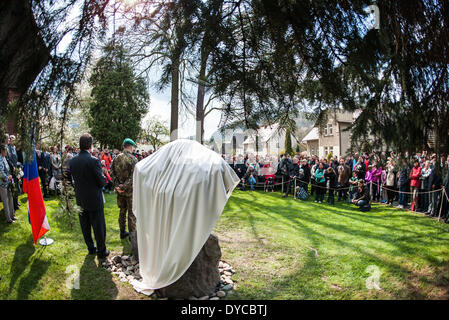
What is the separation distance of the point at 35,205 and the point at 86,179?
5.56 feet

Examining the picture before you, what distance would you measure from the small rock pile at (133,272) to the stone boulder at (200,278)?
0.10 metres

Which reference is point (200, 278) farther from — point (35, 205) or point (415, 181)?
point (415, 181)

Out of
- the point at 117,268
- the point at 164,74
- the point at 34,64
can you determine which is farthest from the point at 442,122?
the point at 117,268

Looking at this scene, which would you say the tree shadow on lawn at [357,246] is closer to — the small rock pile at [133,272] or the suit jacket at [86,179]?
the small rock pile at [133,272]

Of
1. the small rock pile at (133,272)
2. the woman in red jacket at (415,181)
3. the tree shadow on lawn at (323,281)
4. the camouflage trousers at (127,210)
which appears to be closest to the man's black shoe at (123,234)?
the camouflage trousers at (127,210)

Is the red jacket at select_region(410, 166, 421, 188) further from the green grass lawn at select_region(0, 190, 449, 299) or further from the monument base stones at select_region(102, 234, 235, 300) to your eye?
the monument base stones at select_region(102, 234, 235, 300)

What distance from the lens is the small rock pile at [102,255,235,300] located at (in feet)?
13.4

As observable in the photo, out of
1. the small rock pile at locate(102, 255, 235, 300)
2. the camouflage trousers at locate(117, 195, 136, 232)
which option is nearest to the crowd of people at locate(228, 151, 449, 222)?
the camouflage trousers at locate(117, 195, 136, 232)

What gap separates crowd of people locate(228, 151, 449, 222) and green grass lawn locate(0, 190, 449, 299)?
1.56 metres

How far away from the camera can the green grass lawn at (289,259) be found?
164 inches

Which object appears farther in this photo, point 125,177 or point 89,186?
point 125,177

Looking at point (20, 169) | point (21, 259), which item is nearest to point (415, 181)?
point (21, 259)

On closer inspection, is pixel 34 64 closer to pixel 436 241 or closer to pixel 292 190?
pixel 436 241

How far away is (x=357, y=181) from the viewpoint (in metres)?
12.1
